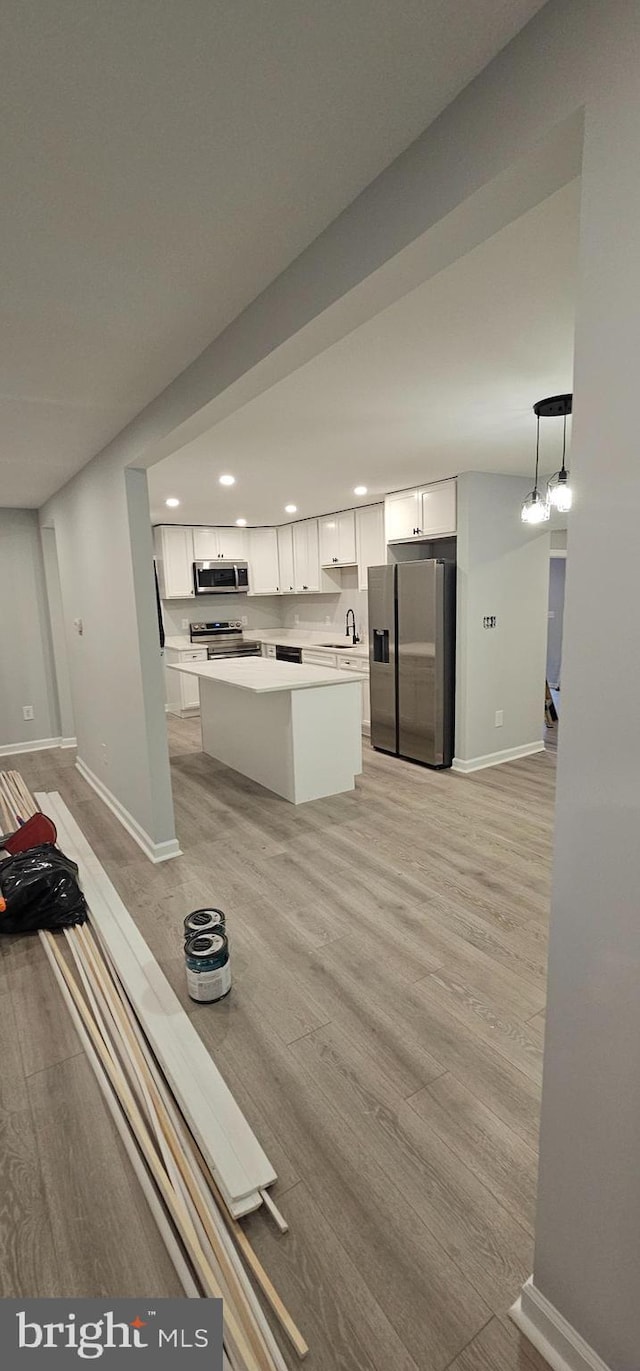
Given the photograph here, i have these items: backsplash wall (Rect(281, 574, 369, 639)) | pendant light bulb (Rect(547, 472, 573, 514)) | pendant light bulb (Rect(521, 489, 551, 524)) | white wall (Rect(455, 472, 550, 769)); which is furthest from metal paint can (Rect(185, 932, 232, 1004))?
backsplash wall (Rect(281, 574, 369, 639))

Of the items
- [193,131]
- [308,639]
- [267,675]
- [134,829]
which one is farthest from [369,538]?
[193,131]

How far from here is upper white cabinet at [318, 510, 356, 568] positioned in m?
6.22

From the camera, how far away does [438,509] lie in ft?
15.5

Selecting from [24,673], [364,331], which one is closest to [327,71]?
[364,331]

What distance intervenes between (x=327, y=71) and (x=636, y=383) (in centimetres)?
79

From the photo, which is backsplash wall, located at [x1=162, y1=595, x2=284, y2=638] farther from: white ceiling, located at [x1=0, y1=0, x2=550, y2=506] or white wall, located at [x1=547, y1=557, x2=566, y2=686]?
white ceiling, located at [x1=0, y1=0, x2=550, y2=506]

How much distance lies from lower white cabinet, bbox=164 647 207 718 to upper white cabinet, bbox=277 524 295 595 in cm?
136

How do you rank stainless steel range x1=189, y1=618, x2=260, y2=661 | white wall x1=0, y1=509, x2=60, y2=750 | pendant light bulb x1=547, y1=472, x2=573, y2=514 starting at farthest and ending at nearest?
stainless steel range x1=189, y1=618, x2=260, y2=661 → white wall x1=0, y1=509, x2=60, y2=750 → pendant light bulb x1=547, y1=472, x2=573, y2=514

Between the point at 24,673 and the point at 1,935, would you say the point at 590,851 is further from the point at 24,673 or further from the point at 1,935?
the point at 24,673

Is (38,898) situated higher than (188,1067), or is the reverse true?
(38,898)

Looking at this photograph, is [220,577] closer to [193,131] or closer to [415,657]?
[415,657]

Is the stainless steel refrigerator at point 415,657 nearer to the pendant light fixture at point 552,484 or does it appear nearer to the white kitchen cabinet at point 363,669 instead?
the white kitchen cabinet at point 363,669

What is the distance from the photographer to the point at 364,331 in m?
1.93

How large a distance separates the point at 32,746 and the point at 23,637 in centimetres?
113
